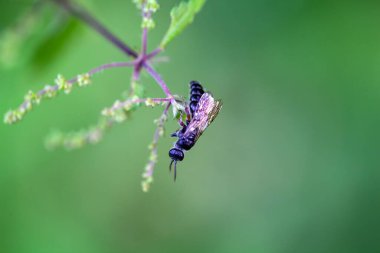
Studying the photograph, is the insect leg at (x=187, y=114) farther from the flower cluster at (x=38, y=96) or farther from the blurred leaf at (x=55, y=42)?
the blurred leaf at (x=55, y=42)

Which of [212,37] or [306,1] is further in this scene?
[212,37]

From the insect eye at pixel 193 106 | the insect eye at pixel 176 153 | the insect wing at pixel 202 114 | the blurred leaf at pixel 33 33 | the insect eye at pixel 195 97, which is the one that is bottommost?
the insect eye at pixel 176 153

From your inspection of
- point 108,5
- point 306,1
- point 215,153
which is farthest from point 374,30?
point 108,5

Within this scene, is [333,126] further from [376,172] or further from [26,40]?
[26,40]

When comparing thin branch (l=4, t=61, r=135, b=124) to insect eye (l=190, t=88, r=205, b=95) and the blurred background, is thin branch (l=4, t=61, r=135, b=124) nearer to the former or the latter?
insect eye (l=190, t=88, r=205, b=95)

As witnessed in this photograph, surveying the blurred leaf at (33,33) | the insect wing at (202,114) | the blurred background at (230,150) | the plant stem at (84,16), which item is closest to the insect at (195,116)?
the insect wing at (202,114)

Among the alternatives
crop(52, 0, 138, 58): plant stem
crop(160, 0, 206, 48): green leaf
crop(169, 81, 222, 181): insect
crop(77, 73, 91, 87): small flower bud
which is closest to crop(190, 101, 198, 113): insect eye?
crop(169, 81, 222, 181): insect

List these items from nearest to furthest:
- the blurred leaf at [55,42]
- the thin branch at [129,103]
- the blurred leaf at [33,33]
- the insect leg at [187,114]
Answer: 1. the thin branch at [129,103]
2. the insect leg at [187,114]
3. the blurred leaf at [33,33]
4. the blurred leaf at [55,42]
